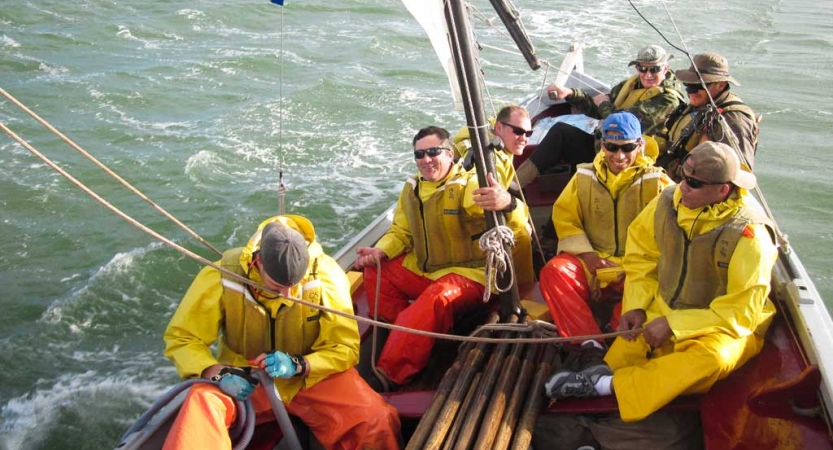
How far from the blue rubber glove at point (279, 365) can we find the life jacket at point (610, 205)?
1863 mm

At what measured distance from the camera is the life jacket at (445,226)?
402cm

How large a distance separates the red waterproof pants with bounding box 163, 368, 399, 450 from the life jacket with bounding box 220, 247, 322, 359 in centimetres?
19

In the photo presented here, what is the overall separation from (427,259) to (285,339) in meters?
1.14

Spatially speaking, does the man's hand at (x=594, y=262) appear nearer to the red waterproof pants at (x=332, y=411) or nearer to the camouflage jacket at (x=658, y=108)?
the red waterproof pants at (x=332, y=411)

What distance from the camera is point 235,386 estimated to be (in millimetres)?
2982

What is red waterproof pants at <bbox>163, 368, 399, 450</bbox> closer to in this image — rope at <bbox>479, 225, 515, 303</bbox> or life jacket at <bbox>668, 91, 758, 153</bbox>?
rope at <bbox>479, 225, 515, 303</bbox>

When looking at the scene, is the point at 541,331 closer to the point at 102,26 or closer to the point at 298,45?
the point at 298,45

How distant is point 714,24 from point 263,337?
16659 millimetres

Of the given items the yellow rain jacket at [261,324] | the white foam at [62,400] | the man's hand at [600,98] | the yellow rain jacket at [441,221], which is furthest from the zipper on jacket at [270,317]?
the man's hand at [600,98]

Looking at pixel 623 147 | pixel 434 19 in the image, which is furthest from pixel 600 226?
pixel 434 19

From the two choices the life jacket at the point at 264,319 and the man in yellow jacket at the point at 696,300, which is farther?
the life jacket at the point at 264,319

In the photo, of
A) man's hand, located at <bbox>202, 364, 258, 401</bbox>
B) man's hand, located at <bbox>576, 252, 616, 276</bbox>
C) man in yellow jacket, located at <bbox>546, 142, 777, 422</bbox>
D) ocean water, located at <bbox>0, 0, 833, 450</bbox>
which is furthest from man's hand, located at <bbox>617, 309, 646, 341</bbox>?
ocean water, located at <bbox>0, 0, 833, 450</bbox>

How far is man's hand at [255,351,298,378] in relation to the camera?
302 centimetres

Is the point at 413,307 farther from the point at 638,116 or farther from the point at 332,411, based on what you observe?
the point at 638,116
